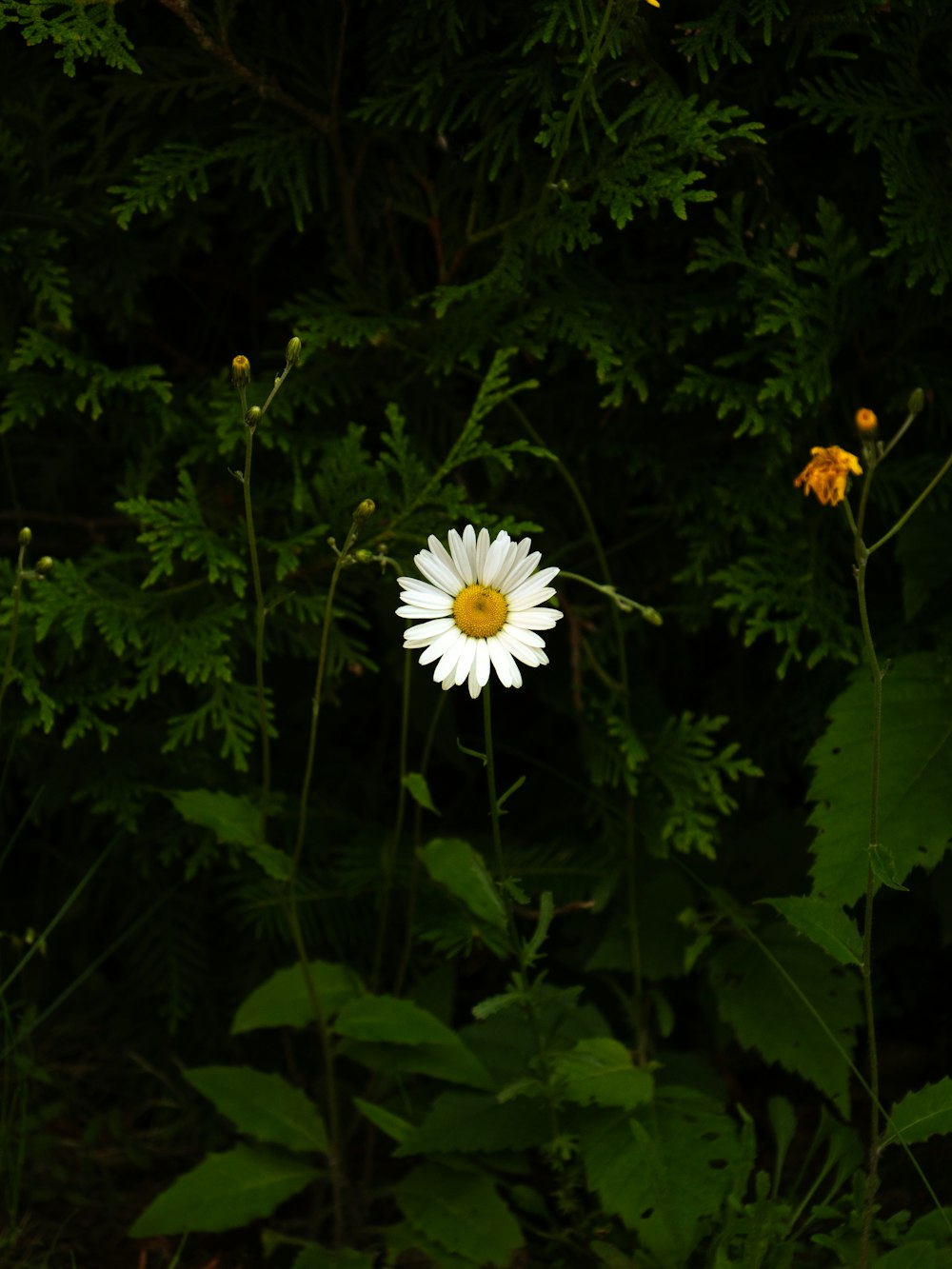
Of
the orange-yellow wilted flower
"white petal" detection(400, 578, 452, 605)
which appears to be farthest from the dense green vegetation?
the orange-yellow wilted flower

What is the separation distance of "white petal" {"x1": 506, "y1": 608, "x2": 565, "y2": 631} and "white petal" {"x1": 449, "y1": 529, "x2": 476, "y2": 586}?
8 cm

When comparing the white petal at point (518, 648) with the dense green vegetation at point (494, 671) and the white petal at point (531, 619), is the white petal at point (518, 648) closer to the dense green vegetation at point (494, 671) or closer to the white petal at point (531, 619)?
the white petal at point (531, 619)

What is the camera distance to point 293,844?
7.94ft

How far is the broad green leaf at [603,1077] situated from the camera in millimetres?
1908

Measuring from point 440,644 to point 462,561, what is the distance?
0.41ft

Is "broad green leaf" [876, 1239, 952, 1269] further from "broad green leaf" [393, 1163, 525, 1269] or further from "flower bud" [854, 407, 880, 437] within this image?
"flower bud" [854, 407, 880, 437]

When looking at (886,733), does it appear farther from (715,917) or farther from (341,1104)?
(341,1104)

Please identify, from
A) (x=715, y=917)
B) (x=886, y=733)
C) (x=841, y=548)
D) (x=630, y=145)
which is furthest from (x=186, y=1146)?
(x=630, y=145)

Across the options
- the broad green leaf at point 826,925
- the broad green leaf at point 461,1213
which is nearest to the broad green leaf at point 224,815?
the broad green leaf at point 461,1213

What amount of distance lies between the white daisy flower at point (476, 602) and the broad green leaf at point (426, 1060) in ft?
2.42

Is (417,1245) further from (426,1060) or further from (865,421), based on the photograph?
(865,421)

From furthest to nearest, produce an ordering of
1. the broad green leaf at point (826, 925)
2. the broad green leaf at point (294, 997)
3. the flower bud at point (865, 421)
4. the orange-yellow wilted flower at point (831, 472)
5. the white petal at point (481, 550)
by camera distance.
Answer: the broad green leaf at point (294, 997), the white petal at point (481, 550), the broad green leaf at point (826, 925), the orange-yellow wilted flower at point (831, 472), the flower bud at point (865, 421)

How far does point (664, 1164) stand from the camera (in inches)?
75.3

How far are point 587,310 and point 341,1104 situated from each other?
5.17ft
